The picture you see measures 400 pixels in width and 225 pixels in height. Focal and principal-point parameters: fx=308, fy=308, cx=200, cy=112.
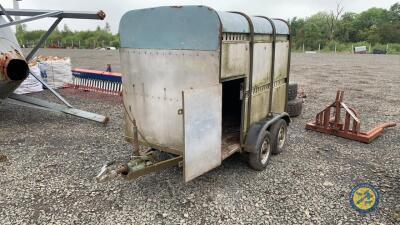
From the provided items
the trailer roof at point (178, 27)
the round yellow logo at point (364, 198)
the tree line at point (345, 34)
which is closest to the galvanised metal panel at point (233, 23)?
the trailer roof at point (178, 27)

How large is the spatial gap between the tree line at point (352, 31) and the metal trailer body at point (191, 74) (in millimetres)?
48267

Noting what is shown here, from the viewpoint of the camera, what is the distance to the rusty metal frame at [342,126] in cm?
715

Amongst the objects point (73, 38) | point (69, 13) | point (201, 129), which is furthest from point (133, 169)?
point (73, 38)

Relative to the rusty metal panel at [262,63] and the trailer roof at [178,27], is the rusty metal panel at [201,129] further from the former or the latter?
the rusty metal panel at [262,63]

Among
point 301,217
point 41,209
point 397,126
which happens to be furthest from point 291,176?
point 397,126

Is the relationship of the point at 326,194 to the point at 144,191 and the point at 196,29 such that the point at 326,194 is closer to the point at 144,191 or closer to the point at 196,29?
the point at 144,191

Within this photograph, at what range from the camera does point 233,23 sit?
15.3ft

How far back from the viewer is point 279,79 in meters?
6.45

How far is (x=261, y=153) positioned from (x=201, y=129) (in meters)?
1.86

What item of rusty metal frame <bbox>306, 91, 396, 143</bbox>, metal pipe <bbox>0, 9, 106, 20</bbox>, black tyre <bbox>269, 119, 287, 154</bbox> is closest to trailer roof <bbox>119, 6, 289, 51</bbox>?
black tyre <bbox>269, 119, 287, 154</bbox>

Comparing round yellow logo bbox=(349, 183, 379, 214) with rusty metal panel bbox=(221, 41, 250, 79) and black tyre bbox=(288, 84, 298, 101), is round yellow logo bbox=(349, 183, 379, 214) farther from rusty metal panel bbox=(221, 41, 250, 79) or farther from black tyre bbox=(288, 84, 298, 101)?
black tyre bbox=(288, 84, 298, 101)

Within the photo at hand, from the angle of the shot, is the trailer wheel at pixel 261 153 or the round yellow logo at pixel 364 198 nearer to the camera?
the round yellow logo at pixel 364 198

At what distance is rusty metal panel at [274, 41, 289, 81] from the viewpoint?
6.21 meters

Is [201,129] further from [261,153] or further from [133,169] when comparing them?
[261,153]
